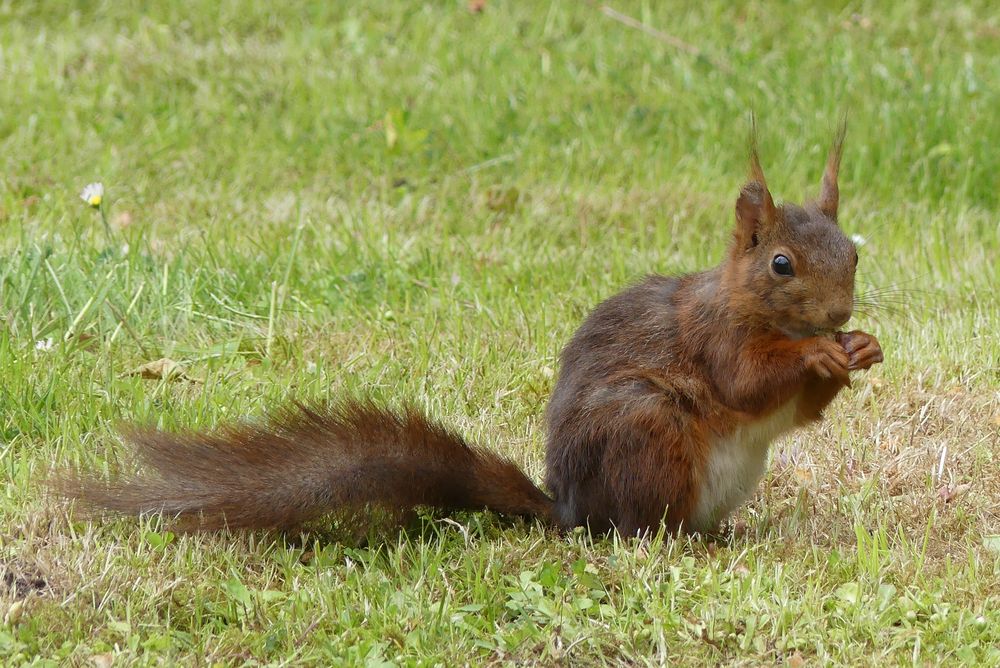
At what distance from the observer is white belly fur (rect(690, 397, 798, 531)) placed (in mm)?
2506

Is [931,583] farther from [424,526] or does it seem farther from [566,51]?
[566,51]

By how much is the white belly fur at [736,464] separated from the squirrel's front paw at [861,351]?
16cm

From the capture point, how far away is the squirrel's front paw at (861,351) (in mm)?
2381

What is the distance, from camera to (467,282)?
3.91 meters

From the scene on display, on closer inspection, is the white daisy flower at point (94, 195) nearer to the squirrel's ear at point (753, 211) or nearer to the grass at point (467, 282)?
the grass at point (467, 282)

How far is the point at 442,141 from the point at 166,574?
10.2 feet

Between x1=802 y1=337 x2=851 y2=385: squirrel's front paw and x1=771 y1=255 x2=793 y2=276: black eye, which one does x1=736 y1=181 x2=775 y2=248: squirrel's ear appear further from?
x1=802 y1=337 x2=851 y2=385: squirrel's front paw

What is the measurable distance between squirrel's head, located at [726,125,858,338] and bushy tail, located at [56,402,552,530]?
2.01 ft

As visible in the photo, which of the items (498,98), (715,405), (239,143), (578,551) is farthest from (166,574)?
(498,98)

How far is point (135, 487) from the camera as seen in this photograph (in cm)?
242

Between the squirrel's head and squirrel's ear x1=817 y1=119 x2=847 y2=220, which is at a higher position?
squirrel's ear x1=817 y1=119 x2=847 y2=220

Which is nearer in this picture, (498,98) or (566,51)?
(498,98)

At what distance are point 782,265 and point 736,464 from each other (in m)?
0.37

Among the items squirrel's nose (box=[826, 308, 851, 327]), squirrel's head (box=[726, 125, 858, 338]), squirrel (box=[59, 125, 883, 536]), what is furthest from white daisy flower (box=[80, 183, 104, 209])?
squirrel's nose (box=[826, 308, 851, 327])
